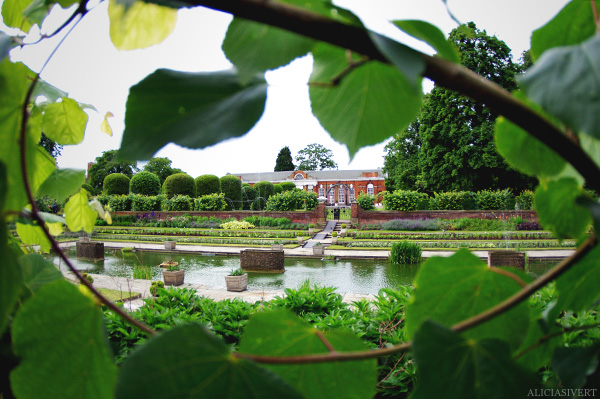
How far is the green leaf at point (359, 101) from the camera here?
24 cm

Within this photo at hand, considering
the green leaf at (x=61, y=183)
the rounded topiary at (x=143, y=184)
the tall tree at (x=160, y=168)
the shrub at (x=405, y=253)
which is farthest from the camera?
the tall tree at (x=160, y=168)

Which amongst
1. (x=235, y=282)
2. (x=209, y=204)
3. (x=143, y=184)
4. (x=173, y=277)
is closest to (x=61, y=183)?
(x=235, y=282)

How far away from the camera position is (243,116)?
19 cm

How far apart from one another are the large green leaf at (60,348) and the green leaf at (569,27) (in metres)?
0.32

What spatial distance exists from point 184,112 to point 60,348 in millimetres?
153

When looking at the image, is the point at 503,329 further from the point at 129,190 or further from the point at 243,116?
the point at 129,190

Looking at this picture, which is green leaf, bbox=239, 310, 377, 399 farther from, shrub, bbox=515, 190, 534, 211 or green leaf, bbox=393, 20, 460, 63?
shrub, bbox=515, 190, 534, 211

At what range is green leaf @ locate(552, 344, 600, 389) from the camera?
8.8 inches

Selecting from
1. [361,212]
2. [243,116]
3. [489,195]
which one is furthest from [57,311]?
[489,195]

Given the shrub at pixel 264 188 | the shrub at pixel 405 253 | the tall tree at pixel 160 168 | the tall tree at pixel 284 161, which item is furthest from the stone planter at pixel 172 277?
the tall tree at pixel 284 161

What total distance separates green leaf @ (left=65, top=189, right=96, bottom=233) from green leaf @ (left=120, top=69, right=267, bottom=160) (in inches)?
15.4

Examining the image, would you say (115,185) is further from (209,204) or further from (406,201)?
(406,201)

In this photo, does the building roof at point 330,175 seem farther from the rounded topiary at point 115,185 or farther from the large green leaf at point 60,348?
the large green leaf at point 60,348

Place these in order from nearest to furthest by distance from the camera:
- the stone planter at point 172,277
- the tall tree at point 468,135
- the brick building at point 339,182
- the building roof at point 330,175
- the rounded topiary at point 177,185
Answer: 1. the stone planter at point 172,277
2. the tall tree at point 468,135
3. the rounded topiary at point 177,185
4. the brick building at point 339,182
5. the building roof at point 330,175
